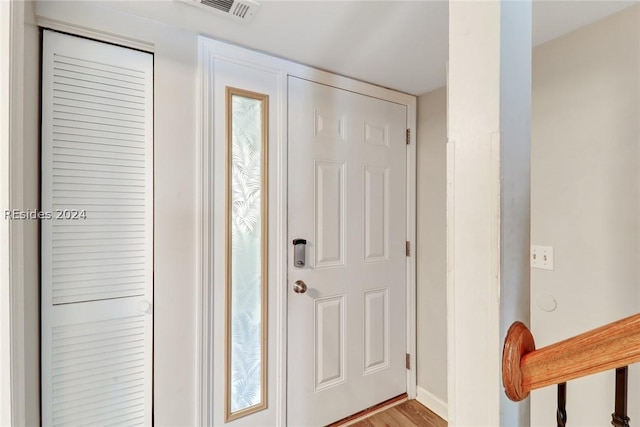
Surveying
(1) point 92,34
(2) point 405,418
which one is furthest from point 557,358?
(1) point 92,34

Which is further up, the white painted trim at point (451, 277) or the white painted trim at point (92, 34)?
the white painted trim at point (92, 34)

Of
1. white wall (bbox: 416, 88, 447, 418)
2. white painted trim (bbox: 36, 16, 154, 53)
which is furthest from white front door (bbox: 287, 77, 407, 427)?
white painted trim (bbox: 36, 16, 154, 53)

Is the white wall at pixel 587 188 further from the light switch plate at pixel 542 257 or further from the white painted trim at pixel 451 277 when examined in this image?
the white painted trim at pixel 451 277

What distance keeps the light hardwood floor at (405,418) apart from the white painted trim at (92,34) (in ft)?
7.82

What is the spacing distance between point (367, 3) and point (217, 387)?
1.89 metres

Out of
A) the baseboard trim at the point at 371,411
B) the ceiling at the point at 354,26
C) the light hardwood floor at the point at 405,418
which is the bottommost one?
the light hardwood floor at the point at 405,418

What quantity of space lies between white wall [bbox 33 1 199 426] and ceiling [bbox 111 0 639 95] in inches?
5.2

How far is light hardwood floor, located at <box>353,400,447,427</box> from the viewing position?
1877 mm

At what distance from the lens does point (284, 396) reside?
167cm

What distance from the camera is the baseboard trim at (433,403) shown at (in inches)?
76.1

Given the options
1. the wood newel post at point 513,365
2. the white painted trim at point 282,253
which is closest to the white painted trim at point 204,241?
the white painted trim at point 282,253

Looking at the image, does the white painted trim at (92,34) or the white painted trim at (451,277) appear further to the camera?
the white painted trim at (92,34)

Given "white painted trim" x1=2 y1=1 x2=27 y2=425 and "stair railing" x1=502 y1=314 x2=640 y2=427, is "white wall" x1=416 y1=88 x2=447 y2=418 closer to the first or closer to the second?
"stair railing" x1=502 y1=314 x2=640 y2=427
